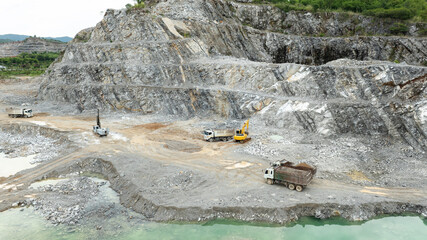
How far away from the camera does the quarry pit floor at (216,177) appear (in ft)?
52.8

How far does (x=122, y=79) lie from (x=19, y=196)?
83.2ft

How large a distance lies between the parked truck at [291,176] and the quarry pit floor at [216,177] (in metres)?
0.52

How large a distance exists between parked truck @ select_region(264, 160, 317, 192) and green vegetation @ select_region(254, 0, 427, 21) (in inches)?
1773

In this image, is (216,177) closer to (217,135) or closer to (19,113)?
(217,135)

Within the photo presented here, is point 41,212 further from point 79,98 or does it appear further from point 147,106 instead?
point 79,98

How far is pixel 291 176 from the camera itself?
17.4 m

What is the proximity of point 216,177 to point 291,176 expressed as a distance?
17.5 feet

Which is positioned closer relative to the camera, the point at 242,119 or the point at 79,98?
the point at 242,119

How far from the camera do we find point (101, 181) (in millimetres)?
20562

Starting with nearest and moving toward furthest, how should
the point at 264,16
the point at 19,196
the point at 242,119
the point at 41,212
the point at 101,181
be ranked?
the point at 41,212 < the point at 19,196 < the point at 101,181 < the point at 242,119 < the point at 264,16

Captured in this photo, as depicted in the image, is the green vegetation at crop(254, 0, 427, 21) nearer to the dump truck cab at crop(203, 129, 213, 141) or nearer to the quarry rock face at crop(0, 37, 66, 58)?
the dump truck cab at crop(203, 129, 213, 141)

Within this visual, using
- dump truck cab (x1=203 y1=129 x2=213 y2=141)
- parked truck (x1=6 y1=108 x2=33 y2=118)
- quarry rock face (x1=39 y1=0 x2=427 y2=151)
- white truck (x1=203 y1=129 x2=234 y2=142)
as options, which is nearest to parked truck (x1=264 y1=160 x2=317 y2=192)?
white truck (x1=203 y1=129 x2=234 y2=142)

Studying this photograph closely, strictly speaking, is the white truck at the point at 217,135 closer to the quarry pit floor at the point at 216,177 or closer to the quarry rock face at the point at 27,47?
the quarry pit floor at the point at 216,177

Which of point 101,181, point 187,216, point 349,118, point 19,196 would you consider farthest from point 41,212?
point 349,118
